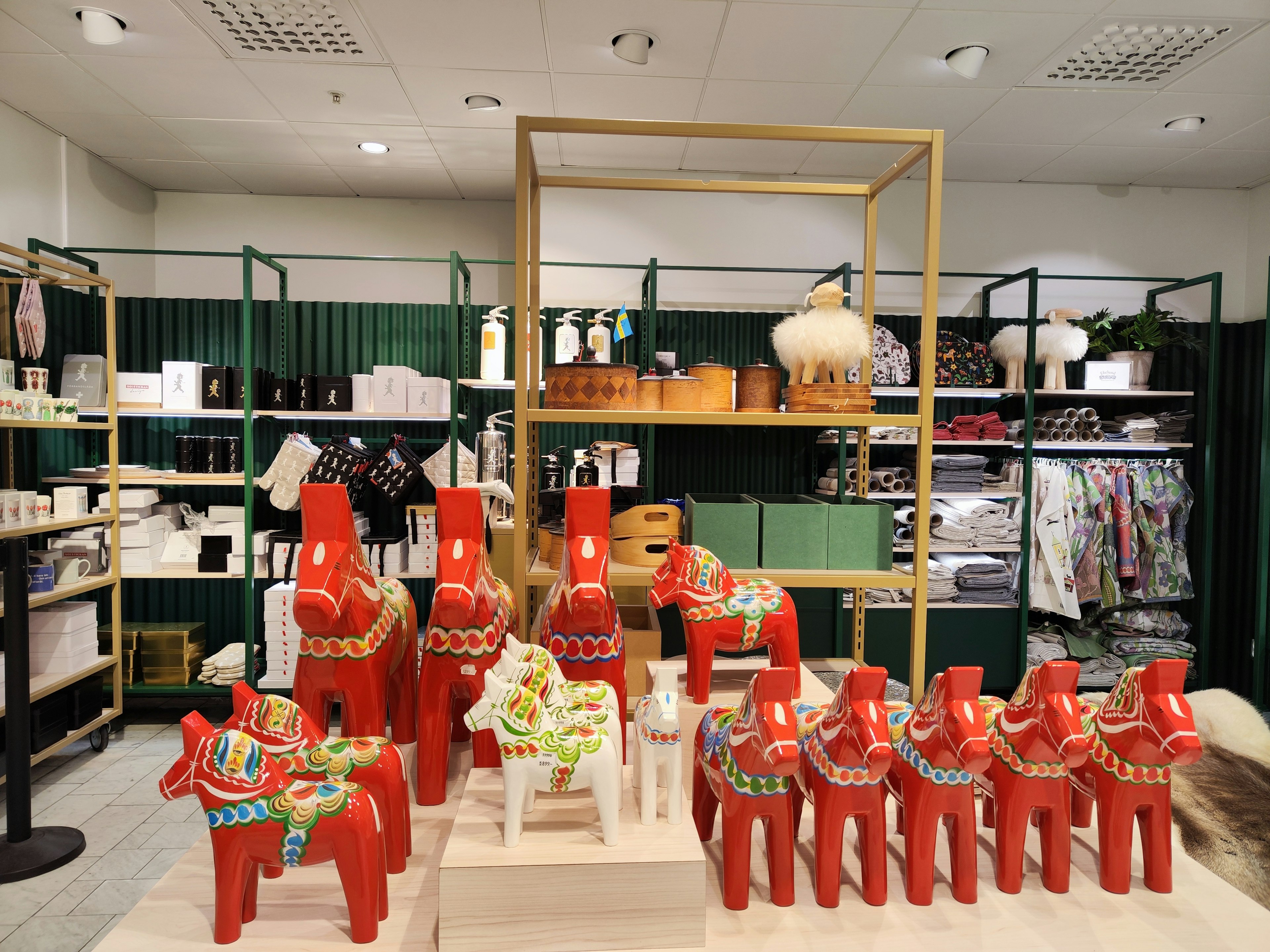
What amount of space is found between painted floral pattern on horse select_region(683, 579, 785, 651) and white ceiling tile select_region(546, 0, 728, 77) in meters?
2.24

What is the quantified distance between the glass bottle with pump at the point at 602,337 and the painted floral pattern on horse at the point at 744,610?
8.36ft

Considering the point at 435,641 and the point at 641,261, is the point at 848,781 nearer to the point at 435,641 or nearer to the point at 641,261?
the point at 435,641

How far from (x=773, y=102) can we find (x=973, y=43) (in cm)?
92

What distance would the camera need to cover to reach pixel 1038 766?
1.28 meters

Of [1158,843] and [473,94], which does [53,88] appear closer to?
[473,94]

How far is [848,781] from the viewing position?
3.99 feet

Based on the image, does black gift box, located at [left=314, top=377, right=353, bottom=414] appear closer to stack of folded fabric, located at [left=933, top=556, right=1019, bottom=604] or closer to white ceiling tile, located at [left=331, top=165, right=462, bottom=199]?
white ceiling tile, located at [left=331, top=165, right=462, bottom=199]

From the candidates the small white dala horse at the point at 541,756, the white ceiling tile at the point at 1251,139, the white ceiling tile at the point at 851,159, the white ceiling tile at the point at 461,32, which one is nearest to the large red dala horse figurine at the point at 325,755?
the small white dala horse at the point at 541,756

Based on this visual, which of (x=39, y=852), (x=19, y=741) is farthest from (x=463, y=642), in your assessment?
(x=39, y=852)

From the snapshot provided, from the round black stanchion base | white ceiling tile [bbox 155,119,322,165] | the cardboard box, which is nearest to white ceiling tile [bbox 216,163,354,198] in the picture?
white ceiling tile [bbox 155,119,322,165]

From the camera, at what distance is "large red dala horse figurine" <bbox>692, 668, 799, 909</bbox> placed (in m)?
1.15

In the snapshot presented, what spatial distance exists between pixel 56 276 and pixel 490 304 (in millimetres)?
2207

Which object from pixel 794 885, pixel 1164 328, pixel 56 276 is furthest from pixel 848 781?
pixel 1164 328

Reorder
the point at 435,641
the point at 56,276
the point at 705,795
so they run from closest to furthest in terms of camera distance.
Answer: the point at 705,795 < the point at 435,641 < the point at 56,276
